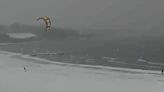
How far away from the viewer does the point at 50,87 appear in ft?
113

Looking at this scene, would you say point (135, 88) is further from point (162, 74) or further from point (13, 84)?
point (162, 74)

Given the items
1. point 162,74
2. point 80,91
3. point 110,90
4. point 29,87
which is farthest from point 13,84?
point 162,74

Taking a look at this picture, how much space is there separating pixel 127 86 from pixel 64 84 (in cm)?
647

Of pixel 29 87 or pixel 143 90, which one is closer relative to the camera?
pixel 29 87

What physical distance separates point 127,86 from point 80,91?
22.5ft

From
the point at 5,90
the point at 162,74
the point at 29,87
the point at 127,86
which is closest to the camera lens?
the point at 5,90

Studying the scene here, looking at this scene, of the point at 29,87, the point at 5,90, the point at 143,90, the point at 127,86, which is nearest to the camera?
the point at 5,90

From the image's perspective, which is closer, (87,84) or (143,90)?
(143,90)

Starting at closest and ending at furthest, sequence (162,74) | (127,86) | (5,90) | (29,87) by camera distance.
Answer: (5,90), (29,87), (127,86), (162,74)

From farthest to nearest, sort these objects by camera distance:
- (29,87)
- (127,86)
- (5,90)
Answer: (127,86)
(29,87)
(5,90)

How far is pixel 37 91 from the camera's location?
3147 centimetres

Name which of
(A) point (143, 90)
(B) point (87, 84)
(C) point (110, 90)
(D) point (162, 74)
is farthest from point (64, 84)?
(D) point (162, 74)

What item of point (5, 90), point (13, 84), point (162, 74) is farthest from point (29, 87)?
point (162, 74)

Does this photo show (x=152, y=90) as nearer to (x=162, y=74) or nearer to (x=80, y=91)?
(x=80, y=91)
